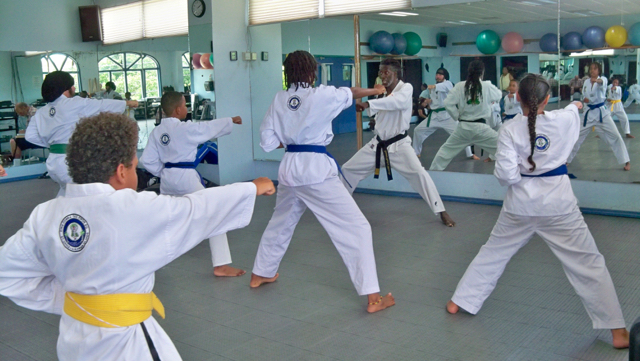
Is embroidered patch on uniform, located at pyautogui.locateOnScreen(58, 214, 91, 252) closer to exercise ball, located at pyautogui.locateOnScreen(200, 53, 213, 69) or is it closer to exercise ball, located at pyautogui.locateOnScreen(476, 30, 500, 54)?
exercise ball, located at pyautogui.locateOnScreen(476, 30, 500, 54)

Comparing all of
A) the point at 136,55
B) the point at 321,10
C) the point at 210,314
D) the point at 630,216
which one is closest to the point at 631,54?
the point at 630,216

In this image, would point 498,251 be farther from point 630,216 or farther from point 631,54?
point 631,54

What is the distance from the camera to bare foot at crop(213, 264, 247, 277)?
4219 millimetres

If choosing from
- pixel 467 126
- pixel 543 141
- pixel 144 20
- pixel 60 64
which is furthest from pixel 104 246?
pixel 60 64

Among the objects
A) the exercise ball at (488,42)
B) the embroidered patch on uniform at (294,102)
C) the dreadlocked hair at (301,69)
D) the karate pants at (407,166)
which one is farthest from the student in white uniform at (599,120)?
the embroidered patch on uniform at (294,102)

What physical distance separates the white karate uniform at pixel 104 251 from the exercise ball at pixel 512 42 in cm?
489

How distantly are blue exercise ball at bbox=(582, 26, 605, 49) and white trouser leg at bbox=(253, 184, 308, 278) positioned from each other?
3.45 meters

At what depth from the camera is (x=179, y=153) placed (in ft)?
13.6

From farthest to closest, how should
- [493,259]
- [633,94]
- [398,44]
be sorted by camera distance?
[398,44] → [633,94] → [493,259]

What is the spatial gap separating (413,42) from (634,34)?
2.24 meters

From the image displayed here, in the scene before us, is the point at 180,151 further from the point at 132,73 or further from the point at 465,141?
the point at 132,73

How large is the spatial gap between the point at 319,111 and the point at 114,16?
7068mm

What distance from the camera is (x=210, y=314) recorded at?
350 centimetres

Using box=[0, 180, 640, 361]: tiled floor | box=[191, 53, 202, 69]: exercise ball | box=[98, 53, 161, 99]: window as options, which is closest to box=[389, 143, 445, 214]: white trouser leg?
box=[0, 180, 640, 361]: tiled floor
